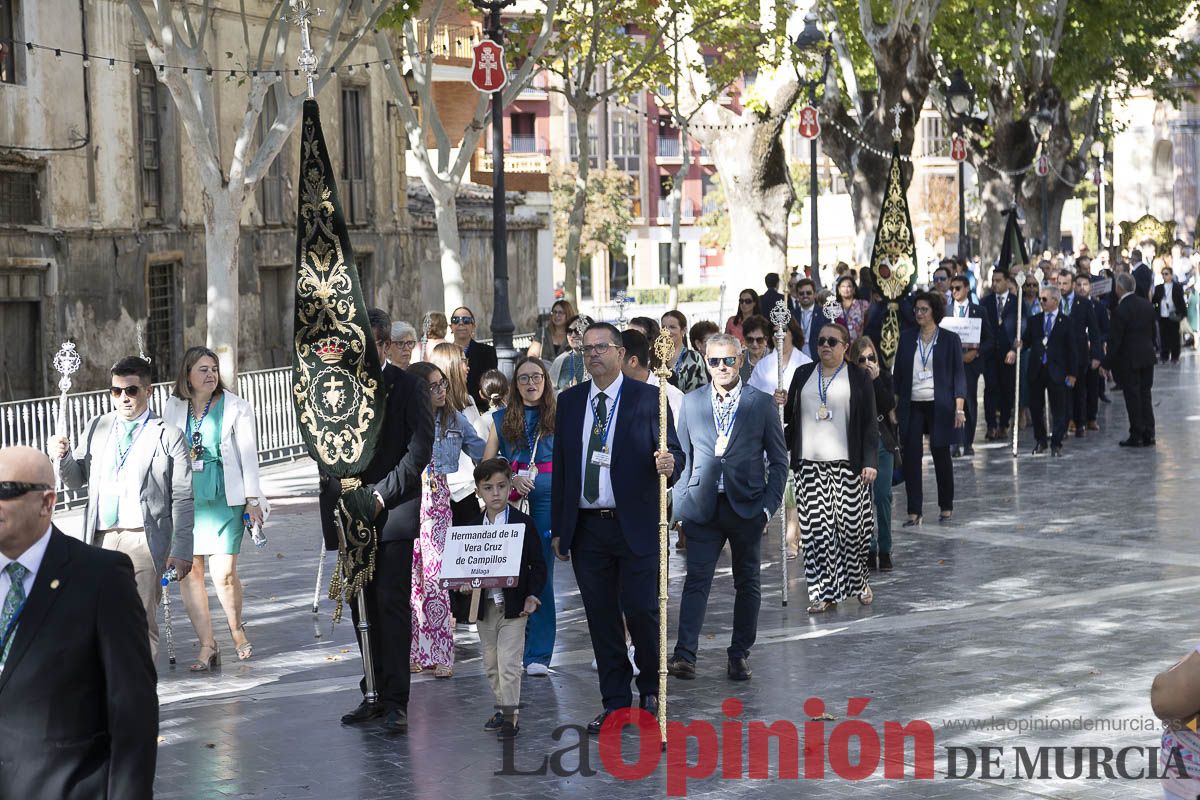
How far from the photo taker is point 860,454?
38.3ft

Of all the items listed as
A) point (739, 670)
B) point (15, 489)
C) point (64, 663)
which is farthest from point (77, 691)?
point (739, 670)

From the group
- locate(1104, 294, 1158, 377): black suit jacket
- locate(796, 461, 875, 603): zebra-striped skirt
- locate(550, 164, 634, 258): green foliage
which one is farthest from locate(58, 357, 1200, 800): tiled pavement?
locate(550, 164, 634, 258): green foliage

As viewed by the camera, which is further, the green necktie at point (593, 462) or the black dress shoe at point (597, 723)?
the green necktie at point (593, 462)

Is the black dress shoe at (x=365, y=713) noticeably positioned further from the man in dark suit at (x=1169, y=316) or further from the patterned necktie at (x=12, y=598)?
the man in dark suit at (x=1169, y=316)

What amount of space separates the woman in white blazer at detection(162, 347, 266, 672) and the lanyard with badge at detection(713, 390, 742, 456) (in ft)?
8.38

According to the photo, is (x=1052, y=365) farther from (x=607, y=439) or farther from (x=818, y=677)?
(x=607, y=439)

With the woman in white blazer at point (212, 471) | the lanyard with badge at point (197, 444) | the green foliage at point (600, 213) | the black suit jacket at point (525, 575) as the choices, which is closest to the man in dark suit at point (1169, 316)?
the woman in white blazer at point (212, 471)

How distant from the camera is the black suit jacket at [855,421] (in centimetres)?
1158

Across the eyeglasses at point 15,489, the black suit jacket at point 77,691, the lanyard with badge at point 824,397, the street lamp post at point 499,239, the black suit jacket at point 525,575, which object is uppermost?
the street lamp post at point 499,239

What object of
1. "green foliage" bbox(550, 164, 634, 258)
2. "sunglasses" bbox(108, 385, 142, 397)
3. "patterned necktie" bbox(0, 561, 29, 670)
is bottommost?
"patterned necktie" bbox(0, 561, 29, 670)

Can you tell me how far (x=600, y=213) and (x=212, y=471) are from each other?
7009 cm

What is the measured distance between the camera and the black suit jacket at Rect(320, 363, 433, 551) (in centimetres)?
880

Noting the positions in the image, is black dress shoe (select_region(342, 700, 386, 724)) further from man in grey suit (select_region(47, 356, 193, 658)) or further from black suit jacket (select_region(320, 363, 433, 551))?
man in grey suit (select_region(47, 356, 193, 658))

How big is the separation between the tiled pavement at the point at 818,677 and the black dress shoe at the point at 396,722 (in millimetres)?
54
